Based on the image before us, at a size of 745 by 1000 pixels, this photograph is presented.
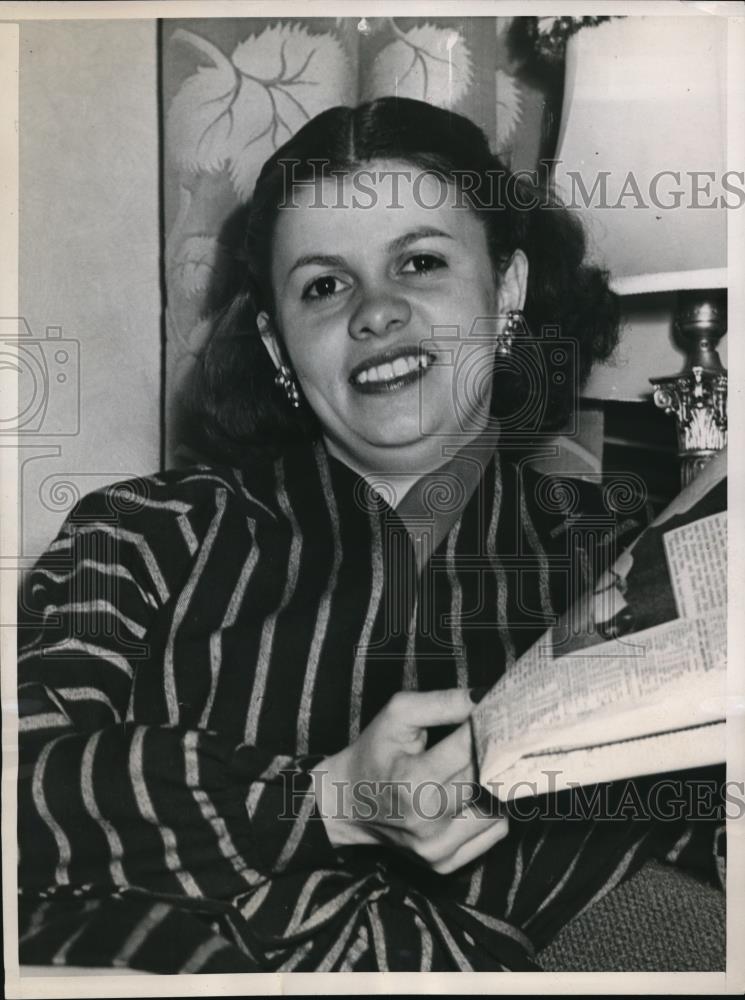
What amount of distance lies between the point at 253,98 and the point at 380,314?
0.85 feet

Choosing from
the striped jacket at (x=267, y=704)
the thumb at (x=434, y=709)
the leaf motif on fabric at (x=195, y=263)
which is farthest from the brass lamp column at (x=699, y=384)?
the leaf motif on fabric at (x=195, y=263)

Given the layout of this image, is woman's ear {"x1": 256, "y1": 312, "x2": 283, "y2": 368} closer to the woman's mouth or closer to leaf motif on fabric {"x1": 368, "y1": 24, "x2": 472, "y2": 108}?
the woman's mouth

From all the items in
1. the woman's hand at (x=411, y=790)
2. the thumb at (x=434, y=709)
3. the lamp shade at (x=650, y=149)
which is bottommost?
the woman's hand at (x=411, y=790)

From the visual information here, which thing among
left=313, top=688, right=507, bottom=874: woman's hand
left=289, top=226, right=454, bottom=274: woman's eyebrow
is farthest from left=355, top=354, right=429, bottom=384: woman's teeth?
left=313, top=688, right=507, bottom=874: woman's hand

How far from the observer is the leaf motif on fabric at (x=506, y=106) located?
937mm

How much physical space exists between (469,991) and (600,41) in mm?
976

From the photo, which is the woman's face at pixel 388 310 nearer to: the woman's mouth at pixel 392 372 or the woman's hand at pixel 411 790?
the woman's mouth at pixel 392 372

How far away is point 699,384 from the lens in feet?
3.10

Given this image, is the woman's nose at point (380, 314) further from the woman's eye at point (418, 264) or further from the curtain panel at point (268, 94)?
the curtain panel at point (268, 94)

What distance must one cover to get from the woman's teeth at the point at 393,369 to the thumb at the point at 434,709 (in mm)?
320

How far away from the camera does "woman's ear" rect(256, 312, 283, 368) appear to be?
3.15 ft

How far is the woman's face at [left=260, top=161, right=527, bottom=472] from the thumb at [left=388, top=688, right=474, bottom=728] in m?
0.23

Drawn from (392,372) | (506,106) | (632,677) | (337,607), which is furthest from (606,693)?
(506,106)

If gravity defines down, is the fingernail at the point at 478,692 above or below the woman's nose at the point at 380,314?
below
